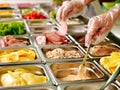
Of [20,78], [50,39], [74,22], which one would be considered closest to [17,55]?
[20,78]

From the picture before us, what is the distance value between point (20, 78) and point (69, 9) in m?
0.81

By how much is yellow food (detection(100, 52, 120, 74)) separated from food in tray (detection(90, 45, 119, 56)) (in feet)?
0.45

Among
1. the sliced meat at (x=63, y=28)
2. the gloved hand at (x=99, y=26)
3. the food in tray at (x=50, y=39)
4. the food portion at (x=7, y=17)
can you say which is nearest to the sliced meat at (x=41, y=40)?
the food in tray at (x=50, y=39)

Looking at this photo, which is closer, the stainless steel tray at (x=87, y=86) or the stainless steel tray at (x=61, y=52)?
the stainless steel tray at (x=87, y=86)

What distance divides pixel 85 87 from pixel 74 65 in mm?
335

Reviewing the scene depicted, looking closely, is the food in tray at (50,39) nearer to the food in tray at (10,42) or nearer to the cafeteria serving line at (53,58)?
the cafeteria serving line at (53,58)

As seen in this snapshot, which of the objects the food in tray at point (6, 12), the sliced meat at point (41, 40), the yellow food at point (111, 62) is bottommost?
the yellow food at point (111, 62)

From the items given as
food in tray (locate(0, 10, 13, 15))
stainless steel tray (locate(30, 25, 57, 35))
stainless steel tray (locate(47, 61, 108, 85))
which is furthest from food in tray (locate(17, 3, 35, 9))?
stainless steel tray (locate(47, 61, 108, 85))

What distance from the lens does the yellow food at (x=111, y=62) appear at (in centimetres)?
183

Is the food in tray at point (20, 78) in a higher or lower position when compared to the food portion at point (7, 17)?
lower

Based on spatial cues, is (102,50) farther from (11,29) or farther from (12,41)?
(11,29)

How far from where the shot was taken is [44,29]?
282 cm

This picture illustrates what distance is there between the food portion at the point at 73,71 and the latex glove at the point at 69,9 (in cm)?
46

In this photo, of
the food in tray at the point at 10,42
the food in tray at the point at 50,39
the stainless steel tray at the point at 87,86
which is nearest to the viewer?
the stainless steel tray at the point at 87,86
